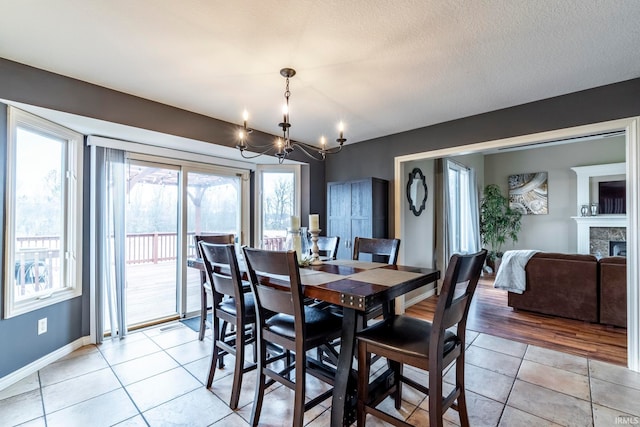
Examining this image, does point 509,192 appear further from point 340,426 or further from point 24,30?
point 24,30

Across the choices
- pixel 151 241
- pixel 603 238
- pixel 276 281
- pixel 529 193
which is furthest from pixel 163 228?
pixel 603 238

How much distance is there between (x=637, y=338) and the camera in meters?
2.36

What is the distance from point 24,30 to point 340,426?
117 inches

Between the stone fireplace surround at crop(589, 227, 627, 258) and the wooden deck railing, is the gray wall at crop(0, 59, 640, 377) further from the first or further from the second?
the stone fireplace surround at crop(589, 227, 627, 258)

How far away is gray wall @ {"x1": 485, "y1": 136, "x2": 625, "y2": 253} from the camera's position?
5691mm

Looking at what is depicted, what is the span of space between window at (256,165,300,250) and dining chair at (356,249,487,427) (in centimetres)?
279

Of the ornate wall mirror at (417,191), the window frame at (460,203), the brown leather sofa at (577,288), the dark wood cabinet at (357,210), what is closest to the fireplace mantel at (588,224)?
the window frame at (460,203)

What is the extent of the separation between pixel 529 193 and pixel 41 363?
8.22m

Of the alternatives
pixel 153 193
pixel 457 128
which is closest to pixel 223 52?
pixel 153 193

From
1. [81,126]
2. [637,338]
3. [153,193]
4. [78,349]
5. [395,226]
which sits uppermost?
[81,126]

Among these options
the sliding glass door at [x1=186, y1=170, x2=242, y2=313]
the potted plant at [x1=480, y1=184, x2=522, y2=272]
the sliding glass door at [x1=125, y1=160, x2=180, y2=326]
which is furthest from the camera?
the potted plant at [x1=480, y1=184, x2=522, y2=272]

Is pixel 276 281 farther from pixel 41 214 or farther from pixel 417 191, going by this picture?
pixel 417 191

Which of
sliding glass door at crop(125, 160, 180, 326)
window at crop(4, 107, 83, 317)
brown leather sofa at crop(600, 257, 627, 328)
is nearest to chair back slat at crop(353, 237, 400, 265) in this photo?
sliding glass door at crop(125, 160, 180, 326)
